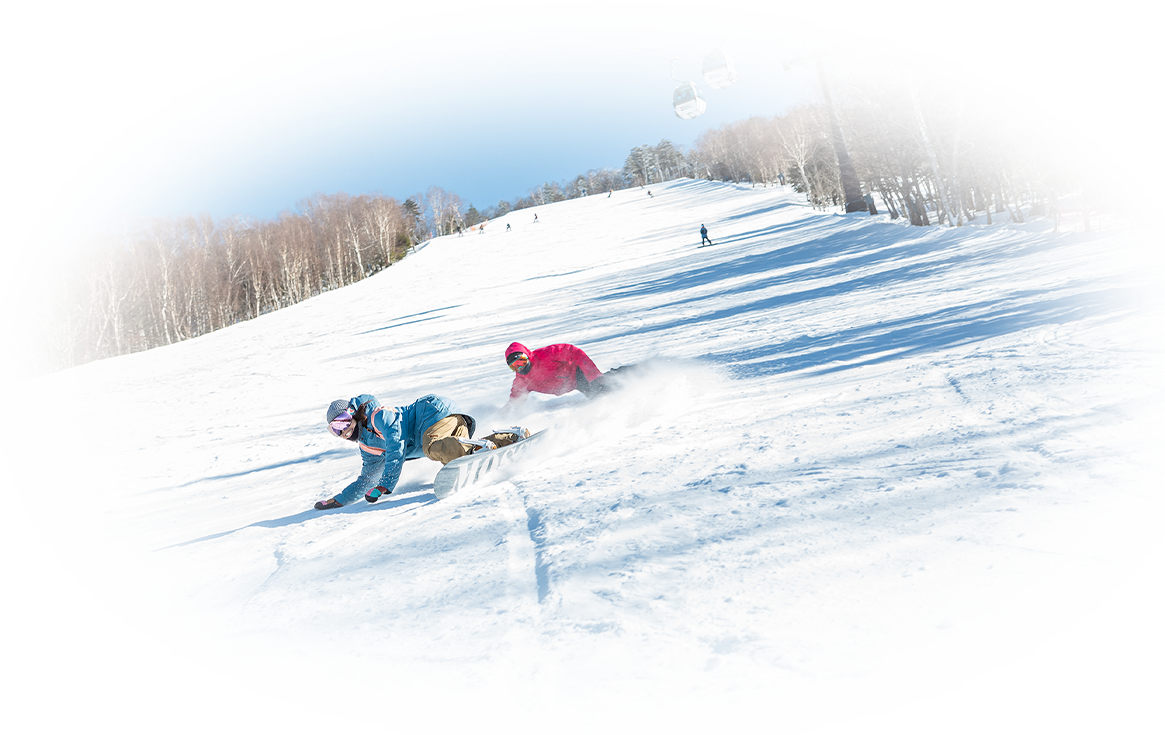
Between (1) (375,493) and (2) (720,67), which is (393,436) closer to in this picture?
(1) (375,493)

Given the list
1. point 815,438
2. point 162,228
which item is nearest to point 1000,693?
point 815,438

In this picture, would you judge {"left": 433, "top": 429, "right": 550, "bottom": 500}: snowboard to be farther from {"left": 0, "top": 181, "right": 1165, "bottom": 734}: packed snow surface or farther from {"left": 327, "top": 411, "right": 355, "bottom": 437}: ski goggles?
{"left": 327, "top": 411, "right": 355, "bottom": 437}: ski goggles

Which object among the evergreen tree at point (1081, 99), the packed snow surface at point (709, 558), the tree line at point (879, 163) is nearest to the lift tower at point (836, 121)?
the tree line at point (879, 163)

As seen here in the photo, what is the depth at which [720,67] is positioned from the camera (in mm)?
18328

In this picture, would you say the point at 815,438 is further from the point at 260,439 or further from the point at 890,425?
the point at 260,439

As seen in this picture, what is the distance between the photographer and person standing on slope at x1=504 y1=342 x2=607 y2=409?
6.61 m

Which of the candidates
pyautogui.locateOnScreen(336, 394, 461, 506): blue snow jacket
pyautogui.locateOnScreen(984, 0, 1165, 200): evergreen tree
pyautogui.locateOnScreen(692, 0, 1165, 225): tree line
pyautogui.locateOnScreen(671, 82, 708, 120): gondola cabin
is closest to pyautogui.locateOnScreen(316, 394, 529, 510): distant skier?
pyautogui.locateOnScreen(336, 394, 461, 506): blue snow jacket

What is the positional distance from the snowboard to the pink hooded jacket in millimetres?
1477

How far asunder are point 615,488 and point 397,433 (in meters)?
1.93

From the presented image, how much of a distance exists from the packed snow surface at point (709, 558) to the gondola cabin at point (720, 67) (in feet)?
40.0

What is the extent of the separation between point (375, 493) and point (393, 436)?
46 cm

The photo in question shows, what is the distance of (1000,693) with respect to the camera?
175cm

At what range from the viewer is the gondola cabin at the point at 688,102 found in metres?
18.2

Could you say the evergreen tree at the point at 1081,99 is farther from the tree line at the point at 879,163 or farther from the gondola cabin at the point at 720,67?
the gondola cabin at the point at 720,67
